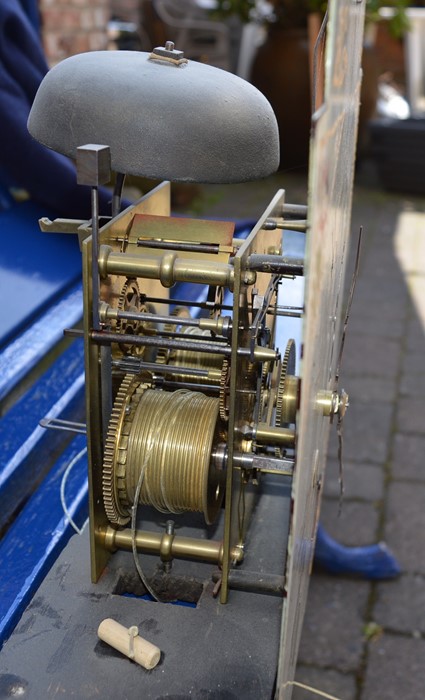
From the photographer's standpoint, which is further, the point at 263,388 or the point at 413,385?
the point at 413,385

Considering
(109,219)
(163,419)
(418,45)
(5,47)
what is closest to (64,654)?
(163,419)

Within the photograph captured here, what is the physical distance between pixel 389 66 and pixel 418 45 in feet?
5.36

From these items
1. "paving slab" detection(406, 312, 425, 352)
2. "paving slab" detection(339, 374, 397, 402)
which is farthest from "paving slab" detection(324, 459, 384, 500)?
"paving slab" detection(406, 312, 425, 352)

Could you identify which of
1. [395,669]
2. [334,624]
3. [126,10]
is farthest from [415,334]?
[126,10]

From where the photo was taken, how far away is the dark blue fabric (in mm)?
2234

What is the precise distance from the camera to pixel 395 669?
2000 millimetres

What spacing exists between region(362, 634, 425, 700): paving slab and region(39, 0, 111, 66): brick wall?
2304 mm

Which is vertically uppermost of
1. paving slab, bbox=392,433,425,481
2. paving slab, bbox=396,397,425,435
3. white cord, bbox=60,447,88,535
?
white cord, bbox=60,447,88,535

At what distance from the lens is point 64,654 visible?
3.47ft

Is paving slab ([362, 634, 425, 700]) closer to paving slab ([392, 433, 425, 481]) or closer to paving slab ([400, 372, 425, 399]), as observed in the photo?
paving slab ([392, 433, 425, 481])

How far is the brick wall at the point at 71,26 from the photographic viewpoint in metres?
3.08

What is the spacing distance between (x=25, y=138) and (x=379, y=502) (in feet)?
4.83

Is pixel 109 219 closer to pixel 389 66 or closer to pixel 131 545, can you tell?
pixel 131 545

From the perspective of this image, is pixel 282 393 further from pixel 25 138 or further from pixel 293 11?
pixel 293 11
